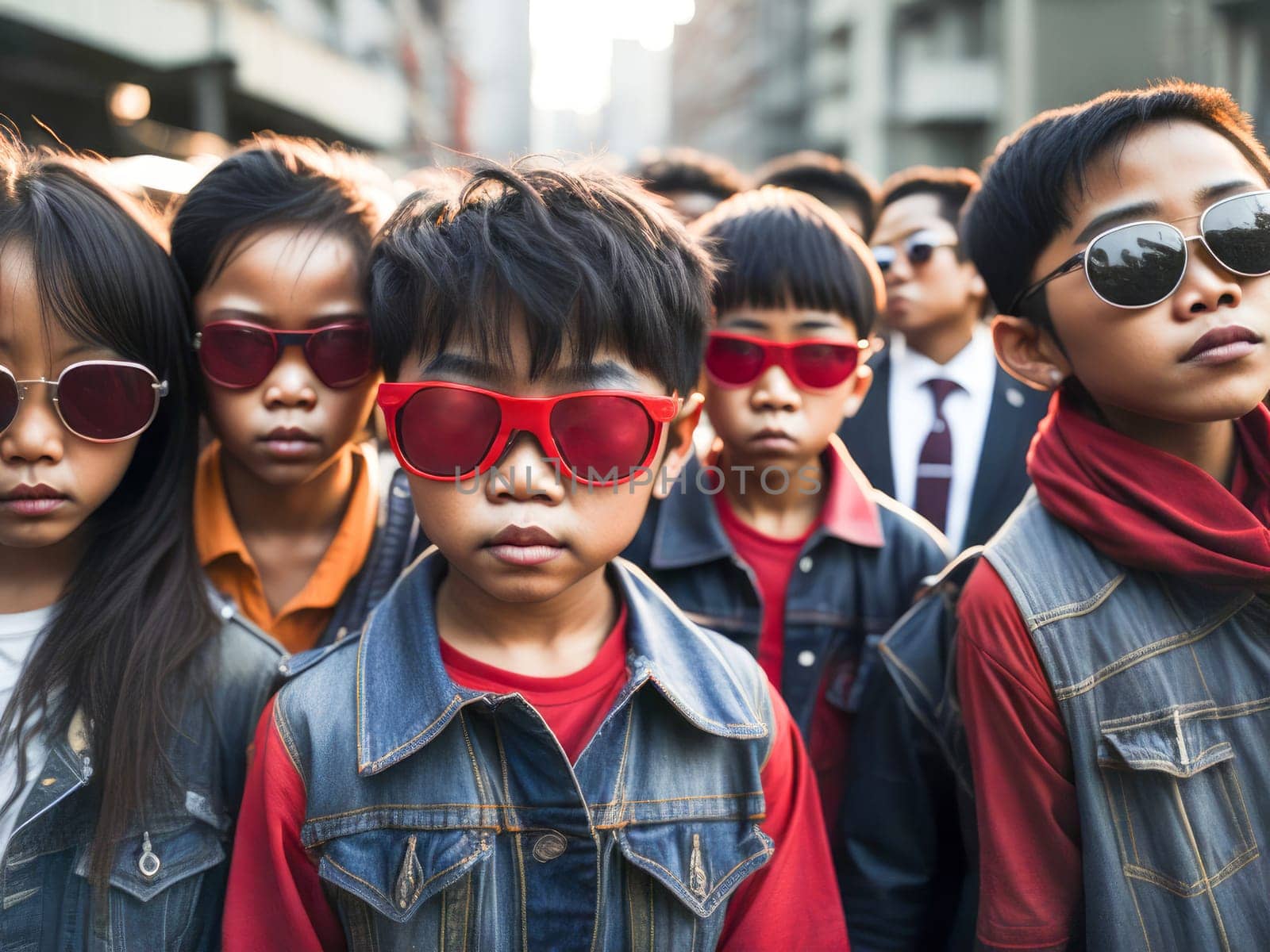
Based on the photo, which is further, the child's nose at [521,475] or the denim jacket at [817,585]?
the denim jacket at [817,585]

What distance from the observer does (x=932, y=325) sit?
12.2 feet

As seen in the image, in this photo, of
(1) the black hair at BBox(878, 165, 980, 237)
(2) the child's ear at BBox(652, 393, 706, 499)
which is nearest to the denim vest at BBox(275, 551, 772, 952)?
(2) the child's ear at BBox(652, 393, 706, 499)

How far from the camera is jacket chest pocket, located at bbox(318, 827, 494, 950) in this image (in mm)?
1634

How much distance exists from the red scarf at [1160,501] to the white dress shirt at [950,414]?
4.13ft

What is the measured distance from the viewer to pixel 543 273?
1.73 metres

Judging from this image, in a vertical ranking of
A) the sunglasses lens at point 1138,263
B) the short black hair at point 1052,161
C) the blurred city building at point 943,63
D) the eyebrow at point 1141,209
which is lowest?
the sunglasses lens at point 1138,263

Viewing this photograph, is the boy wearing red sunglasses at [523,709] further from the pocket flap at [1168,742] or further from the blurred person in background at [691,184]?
the blurred person in background at [691,184]

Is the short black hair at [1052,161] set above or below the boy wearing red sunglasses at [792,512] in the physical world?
above

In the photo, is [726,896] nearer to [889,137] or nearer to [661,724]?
[661,724]

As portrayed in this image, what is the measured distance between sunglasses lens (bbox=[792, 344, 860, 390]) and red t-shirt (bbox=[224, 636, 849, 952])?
90 centimetres

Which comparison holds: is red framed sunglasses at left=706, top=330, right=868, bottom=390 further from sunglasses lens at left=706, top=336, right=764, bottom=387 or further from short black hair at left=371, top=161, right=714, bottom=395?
short black hair at left=371, top=161, right=714, bottom=395

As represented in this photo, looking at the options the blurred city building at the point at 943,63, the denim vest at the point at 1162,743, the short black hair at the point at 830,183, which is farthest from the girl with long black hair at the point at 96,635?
the blurred city building at the point at 943,63

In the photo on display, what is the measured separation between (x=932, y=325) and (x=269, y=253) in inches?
98.7

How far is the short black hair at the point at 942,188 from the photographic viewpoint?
3971 mm
